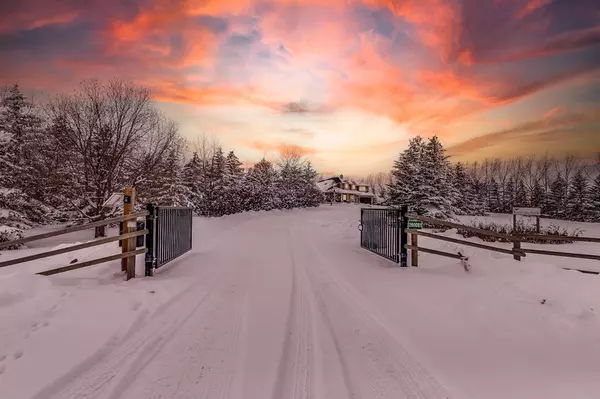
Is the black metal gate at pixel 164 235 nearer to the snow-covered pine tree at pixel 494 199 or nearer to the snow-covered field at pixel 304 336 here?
the snow-covered field at pixel 304 336

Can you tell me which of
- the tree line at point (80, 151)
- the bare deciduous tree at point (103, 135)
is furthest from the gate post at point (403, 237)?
the bare deciduous tree at point (103, 135)

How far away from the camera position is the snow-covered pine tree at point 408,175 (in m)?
25.4

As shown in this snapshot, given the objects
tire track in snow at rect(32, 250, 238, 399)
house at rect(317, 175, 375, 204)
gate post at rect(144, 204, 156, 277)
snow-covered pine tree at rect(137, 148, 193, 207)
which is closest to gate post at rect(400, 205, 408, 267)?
tire track in snow at rect(32, 250, 238, 399)

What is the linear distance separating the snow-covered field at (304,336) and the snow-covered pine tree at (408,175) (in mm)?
20207

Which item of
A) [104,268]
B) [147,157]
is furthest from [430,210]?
[104,268]

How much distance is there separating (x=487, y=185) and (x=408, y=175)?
53.0 metres

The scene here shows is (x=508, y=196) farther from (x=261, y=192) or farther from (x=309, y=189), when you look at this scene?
(x=261, y=192)

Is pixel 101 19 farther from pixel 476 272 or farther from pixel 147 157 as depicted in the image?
pixel 476 272

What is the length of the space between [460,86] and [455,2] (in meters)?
4.09

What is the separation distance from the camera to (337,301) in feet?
15.4

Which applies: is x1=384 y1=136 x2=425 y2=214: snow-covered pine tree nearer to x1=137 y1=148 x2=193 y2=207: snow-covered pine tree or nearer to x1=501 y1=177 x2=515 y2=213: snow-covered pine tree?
x1=137 y1=148 x2=193 y2=207: snow-covered pine tree

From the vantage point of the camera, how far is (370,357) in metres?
2.97

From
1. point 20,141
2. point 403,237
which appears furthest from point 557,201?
point 20,141

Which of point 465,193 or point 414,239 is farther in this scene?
point 465,193
